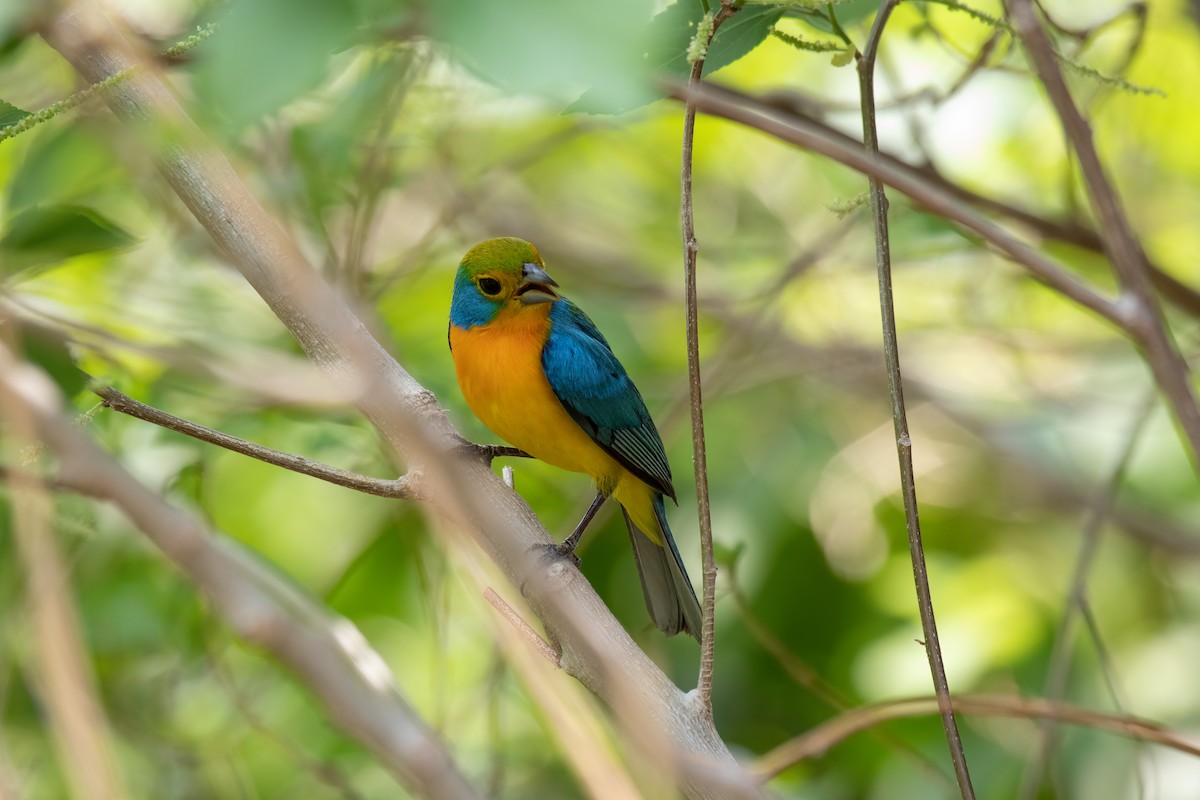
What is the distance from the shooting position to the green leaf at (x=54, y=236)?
266 centimetres

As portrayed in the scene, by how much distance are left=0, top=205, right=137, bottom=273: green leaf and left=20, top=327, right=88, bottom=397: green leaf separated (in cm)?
18

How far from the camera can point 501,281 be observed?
3.68m

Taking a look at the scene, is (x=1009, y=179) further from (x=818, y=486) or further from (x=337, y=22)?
(x=337, y=22)

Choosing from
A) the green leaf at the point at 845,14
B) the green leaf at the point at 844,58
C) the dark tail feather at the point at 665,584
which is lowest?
the dark tail feather at the point at 665,584

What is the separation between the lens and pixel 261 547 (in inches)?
179

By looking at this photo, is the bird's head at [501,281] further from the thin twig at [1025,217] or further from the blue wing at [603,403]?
the thin twig at [1025,217]

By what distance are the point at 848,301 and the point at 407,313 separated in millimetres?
2226

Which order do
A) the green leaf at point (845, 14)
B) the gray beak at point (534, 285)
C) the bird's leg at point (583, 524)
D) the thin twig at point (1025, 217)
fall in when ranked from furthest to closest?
1. the gray beak at point (534, 285)
2. the thin twig at point (1025, 217)
3. the bird's leg at point (583, 524)
4. the green leaf at point (845, 14)

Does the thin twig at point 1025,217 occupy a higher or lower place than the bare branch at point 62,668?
higher

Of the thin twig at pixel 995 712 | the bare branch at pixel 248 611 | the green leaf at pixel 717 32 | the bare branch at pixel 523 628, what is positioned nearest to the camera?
the bare branch at pixel 248 611

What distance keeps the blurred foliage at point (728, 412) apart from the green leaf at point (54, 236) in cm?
1

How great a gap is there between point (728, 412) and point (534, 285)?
165cm

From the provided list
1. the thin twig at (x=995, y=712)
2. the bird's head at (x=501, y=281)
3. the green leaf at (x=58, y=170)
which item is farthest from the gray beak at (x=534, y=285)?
the thin twig at (x=995, y=712)

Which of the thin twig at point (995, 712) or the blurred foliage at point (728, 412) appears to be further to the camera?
the blurred foliage at point (728, 412)
